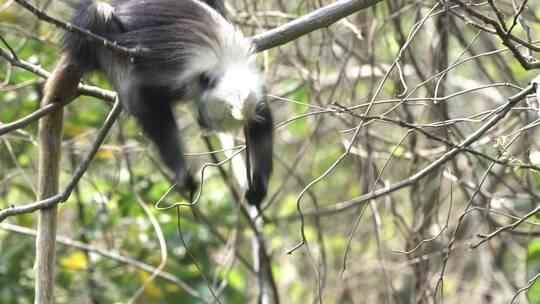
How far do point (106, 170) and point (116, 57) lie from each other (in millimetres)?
2679

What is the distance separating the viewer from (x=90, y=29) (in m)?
3.16

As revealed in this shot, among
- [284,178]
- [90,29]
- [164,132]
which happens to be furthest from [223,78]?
[284,178]

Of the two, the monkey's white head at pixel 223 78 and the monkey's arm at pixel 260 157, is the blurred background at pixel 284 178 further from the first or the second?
the monkey's white head at pixel 223 78

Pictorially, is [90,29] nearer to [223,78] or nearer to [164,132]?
[164,132]

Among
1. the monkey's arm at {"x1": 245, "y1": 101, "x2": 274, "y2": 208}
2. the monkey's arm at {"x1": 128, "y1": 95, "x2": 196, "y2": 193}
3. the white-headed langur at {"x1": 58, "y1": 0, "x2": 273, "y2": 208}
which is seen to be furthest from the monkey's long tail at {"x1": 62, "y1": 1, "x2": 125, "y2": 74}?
the monkey's arm at {"x1": 245, "y1": 101, "x2": 274, "y2": 208}

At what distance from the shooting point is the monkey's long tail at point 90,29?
10.5ft

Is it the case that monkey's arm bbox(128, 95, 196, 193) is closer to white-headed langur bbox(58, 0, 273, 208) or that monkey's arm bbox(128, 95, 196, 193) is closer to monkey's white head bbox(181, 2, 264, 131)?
white-headed langur bbox(58, 0, 273, 208)

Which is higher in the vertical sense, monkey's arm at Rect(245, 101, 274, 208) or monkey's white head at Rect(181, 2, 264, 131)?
monkey's white head at Rect(181, 2, 264, 131)

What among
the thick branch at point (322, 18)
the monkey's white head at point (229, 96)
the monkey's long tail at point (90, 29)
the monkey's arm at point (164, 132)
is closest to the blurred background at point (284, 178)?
the monkey's long tail at point (90, 29)

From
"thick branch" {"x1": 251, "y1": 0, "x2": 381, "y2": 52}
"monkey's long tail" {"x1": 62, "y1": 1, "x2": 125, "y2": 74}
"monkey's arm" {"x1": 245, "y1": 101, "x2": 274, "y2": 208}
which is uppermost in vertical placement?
"monkey's long tail" {"x1": 62, "y1": 1, "x2": 125, "y2": 74}

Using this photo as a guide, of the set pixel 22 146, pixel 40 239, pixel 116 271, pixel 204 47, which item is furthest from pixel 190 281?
pixel 204 47

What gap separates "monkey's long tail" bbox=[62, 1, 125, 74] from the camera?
3.20 metres

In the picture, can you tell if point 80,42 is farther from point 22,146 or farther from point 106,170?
point 106,170

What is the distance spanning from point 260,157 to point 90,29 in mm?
818
